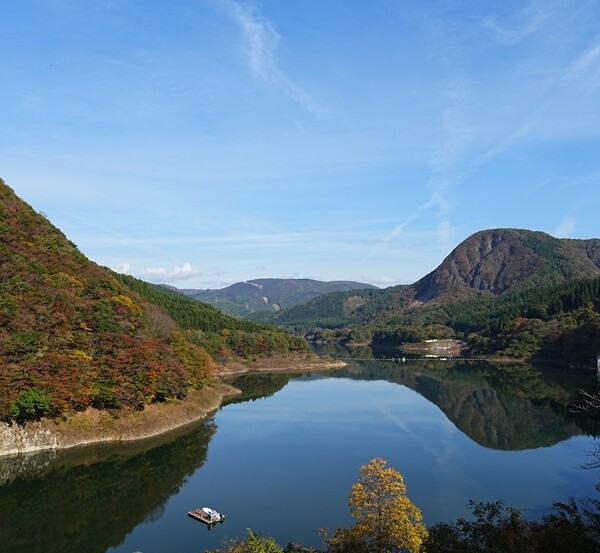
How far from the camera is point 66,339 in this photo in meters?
50.7

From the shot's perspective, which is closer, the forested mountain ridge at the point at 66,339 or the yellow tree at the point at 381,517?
the yellow tree at the point at 381,517

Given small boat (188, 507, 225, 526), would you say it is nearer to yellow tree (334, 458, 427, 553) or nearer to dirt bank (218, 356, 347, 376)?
yellow tree (334, 458, 427, 553)

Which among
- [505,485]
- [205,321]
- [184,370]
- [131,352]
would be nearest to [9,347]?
[131,352]

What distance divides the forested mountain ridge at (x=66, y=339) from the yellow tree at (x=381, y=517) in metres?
31.0

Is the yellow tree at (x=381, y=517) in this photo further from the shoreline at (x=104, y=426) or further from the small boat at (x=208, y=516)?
the shoreline at (x=104, y=426)

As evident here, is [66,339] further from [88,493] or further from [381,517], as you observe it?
[381,517]

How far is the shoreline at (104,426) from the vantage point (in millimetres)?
42062

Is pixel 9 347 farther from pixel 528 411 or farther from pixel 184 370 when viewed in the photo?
pixel 528 411

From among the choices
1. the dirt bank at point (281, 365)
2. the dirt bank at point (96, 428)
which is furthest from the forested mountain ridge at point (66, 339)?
the dirt bank at point (281, 365)

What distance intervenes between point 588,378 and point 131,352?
74123mm

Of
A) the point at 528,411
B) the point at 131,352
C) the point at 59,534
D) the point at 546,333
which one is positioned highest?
the point at 546,333

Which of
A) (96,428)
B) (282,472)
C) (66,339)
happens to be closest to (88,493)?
(96,428)

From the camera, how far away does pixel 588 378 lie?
291ft

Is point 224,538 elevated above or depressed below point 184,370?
below
